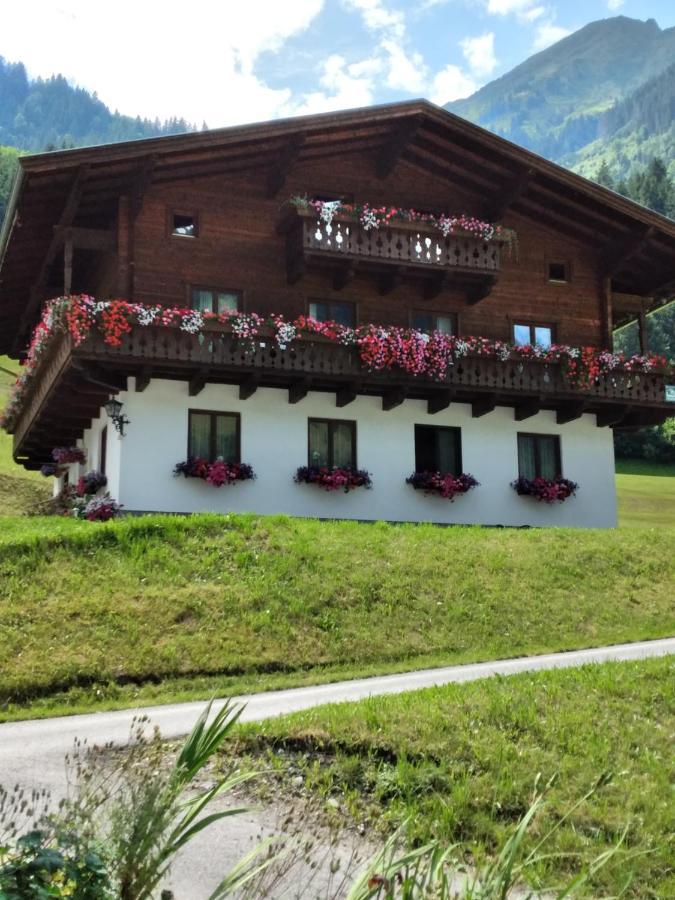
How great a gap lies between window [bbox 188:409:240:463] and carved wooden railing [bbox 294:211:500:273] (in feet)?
15.3

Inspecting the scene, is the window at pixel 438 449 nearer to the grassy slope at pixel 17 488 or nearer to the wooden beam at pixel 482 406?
the wooden beam at pixel 482 406

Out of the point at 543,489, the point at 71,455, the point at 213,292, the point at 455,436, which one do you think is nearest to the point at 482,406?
the point at 455,436

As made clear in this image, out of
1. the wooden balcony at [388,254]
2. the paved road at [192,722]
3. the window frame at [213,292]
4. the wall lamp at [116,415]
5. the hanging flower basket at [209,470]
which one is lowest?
the paved road at [192,722]

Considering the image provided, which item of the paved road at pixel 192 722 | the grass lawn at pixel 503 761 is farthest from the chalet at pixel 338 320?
the grass lawn at pixel 503 761

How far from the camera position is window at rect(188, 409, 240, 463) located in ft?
85.8

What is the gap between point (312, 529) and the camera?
21.2 meters

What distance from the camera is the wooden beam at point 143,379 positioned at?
2461 centimetres

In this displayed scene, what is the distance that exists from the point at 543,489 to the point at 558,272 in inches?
274

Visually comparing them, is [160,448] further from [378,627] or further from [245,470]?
[378,627]

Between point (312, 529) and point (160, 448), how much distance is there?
19.8 ft

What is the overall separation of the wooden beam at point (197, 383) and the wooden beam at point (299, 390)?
2208mm

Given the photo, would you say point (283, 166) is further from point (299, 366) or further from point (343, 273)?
point (299, 366)

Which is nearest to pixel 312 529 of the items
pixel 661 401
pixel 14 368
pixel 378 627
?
pixel 378 627

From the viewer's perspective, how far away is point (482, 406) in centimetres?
2861
